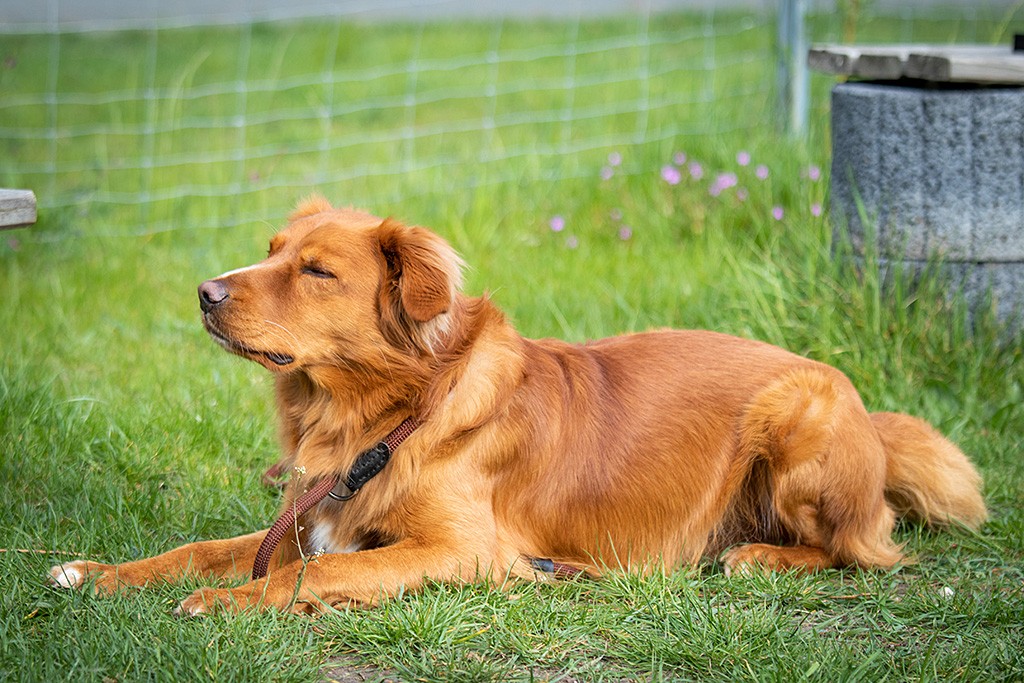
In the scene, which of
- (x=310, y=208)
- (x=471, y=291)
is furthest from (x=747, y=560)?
(x=471, y=291)

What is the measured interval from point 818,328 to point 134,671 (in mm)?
2956

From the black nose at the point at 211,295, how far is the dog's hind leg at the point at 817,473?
150cm

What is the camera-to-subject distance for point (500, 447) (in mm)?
2912

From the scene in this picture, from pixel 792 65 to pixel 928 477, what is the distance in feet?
11.6

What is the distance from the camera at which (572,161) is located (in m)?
6.39

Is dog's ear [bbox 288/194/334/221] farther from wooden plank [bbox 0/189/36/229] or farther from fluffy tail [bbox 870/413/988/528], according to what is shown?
fluffy tail [bbox 870/413/988/528]

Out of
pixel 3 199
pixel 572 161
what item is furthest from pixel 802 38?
pixel 3 199

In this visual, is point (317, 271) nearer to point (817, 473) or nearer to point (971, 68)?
point (817, 473)

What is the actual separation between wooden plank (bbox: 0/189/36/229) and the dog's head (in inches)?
17.9

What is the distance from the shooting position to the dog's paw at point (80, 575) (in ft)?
8.86

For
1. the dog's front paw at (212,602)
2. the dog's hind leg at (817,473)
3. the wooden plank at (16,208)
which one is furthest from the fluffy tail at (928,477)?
the wooden plank at (16,208)


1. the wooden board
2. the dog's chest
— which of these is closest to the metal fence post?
the wooden board

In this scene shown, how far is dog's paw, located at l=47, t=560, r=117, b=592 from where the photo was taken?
106 inches

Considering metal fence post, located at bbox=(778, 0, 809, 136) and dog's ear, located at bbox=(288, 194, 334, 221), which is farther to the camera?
metal fence post, located at bbox=(778, 0, 809, 136)
